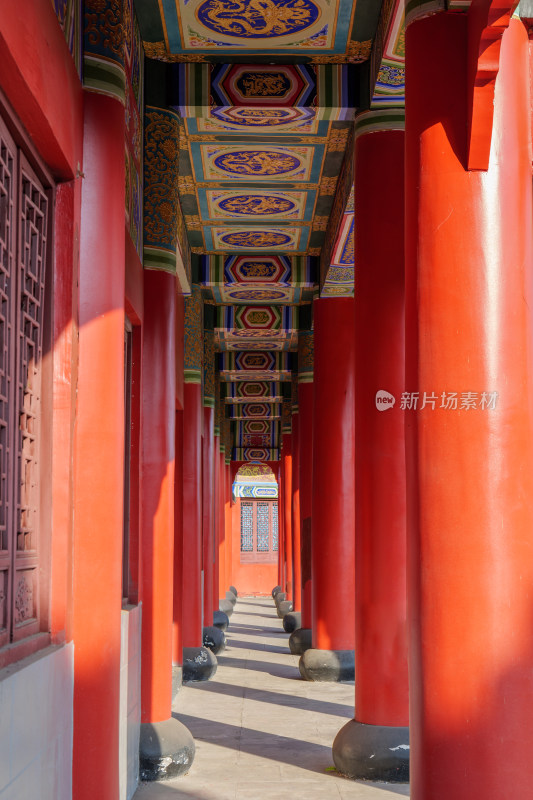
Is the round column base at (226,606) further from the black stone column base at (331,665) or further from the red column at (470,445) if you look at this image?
the red column at (470,445)

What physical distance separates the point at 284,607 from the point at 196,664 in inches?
376

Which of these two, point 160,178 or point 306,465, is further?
point 306,465

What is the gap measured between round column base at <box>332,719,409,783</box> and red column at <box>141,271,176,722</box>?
1345 millimetres

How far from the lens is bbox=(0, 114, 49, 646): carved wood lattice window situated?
3.77 metres

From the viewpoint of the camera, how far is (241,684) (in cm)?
1180

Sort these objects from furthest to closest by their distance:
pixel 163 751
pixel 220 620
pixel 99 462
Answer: pixel 220 620
pixel 163 751
pixel 99 462

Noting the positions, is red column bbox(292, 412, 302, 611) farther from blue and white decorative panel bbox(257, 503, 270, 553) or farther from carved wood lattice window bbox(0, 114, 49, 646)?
blue and white decorative panel bbox(257, 503, 270, 553)

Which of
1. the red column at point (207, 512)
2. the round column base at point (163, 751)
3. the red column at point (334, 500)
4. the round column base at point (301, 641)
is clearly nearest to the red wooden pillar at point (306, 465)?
the round column base at point (301, 641)

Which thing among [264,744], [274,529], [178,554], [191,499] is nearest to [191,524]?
[191,499]

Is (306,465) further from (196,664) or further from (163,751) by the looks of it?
(163,751)

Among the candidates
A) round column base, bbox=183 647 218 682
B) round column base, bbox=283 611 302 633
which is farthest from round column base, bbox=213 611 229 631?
round column base, bbox=183 647 218 682

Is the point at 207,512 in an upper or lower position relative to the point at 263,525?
upper

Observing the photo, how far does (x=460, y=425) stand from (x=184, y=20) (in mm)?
4547

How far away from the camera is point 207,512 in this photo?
15.7 meters
